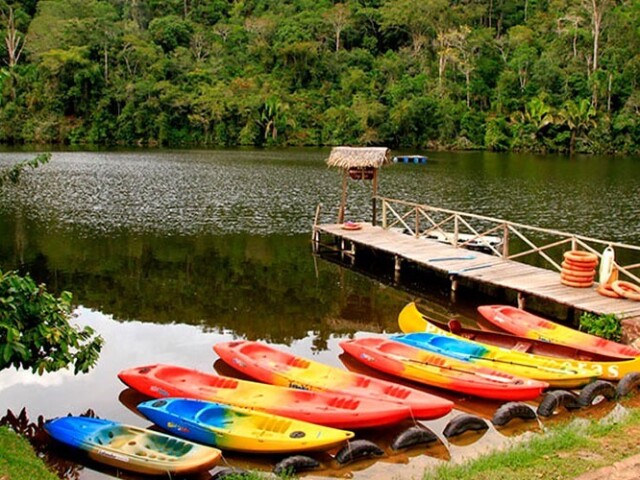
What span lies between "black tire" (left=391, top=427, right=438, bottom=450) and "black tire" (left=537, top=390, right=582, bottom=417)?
6.35ft

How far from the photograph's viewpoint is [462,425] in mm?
9898

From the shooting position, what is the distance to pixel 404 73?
85875mm

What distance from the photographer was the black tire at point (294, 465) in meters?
8.61

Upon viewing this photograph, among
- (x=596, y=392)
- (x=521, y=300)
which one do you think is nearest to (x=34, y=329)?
(x=596, y=392)

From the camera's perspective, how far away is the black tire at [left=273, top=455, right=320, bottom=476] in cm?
861

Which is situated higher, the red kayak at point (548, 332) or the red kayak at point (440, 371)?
the red kayak at point (548, 332)

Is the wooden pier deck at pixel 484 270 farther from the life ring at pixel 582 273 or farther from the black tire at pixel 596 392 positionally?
the black tire at pixel 596 392

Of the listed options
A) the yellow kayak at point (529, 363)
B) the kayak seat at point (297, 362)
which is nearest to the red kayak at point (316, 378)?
the kayak seat at point (297, 362)

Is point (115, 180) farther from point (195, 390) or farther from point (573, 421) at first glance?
point (573, 421)

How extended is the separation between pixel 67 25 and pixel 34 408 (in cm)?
8186

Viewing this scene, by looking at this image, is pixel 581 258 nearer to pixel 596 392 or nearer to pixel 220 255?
pixel 596 392

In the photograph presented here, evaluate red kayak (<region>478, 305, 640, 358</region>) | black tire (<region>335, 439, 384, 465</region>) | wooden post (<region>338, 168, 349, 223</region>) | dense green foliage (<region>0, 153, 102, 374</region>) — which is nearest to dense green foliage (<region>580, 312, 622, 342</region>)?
red kayak (<region>478, 305, 640, 358</region>)

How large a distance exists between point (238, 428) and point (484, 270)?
10458 millimetres

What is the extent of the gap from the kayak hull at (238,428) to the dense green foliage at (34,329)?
4.52 ft
